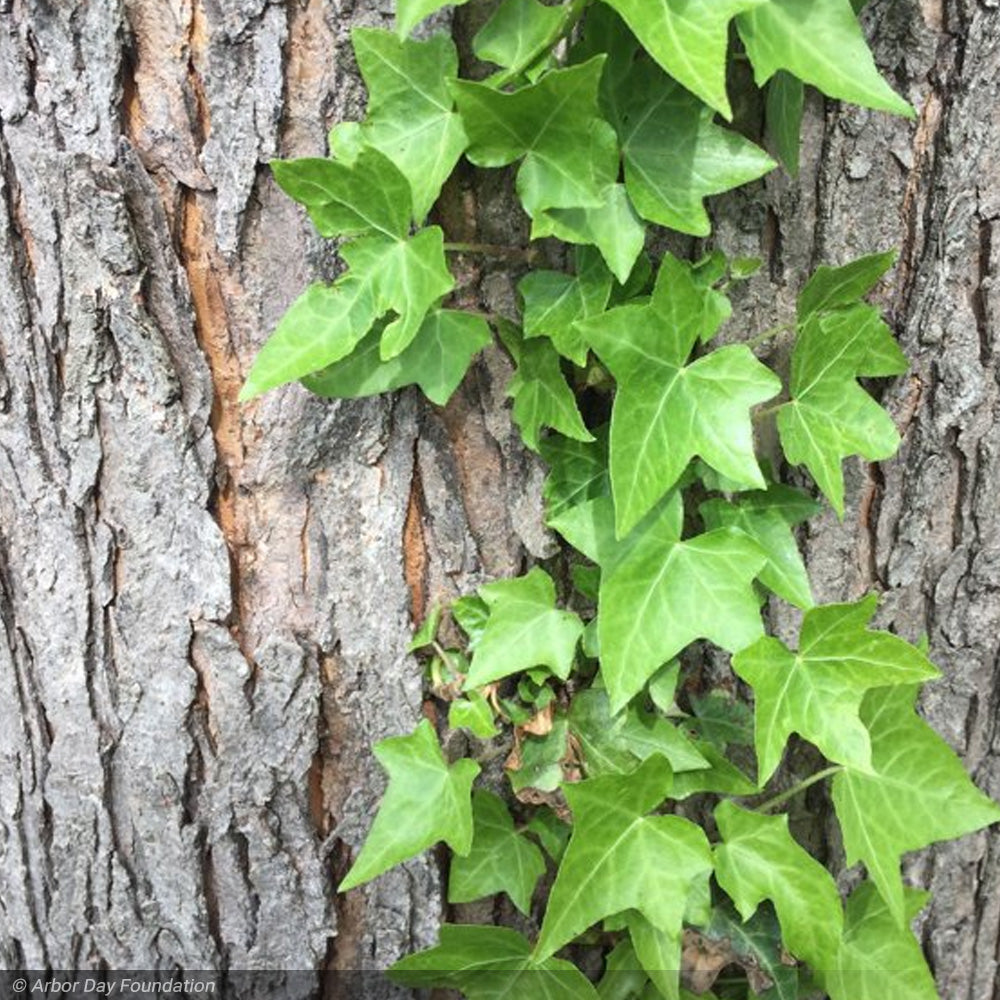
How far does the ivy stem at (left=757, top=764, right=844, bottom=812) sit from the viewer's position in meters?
1.04

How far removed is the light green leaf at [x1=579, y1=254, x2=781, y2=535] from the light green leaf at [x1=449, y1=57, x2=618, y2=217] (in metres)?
0.10

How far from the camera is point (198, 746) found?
41.8 inches

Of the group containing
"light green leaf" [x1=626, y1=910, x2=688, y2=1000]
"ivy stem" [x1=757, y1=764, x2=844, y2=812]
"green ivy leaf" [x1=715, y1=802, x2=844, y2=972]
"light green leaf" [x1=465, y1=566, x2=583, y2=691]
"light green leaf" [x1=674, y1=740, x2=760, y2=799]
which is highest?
"light green leaf" [x1=465, y1=566, x2=583, y2=691]

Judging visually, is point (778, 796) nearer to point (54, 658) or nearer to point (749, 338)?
point (749, 338)

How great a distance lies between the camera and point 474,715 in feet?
3.28

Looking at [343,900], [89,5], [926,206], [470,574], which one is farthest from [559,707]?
[89,5]

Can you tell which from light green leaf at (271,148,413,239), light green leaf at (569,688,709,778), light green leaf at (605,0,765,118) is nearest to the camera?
light green leaf at (605,0,765,118)

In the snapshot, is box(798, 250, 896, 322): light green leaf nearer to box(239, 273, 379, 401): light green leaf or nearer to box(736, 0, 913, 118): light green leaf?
box(736, 0, 913, 118): light green leaf

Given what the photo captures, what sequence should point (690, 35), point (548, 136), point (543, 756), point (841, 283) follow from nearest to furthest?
point (690, 35)
point (548, 136)
point (841, 283)
point (543, 756)

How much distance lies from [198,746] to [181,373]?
0.39 meters

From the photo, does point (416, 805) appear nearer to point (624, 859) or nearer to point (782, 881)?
point (624, 859)

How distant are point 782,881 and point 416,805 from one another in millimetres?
363

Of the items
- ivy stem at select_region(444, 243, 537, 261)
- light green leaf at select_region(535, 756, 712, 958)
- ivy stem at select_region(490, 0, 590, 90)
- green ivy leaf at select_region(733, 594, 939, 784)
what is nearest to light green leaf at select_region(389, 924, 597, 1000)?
light green leaf at select_region(535, 756, 712, 958)

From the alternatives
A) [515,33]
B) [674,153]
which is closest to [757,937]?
[674,153]
